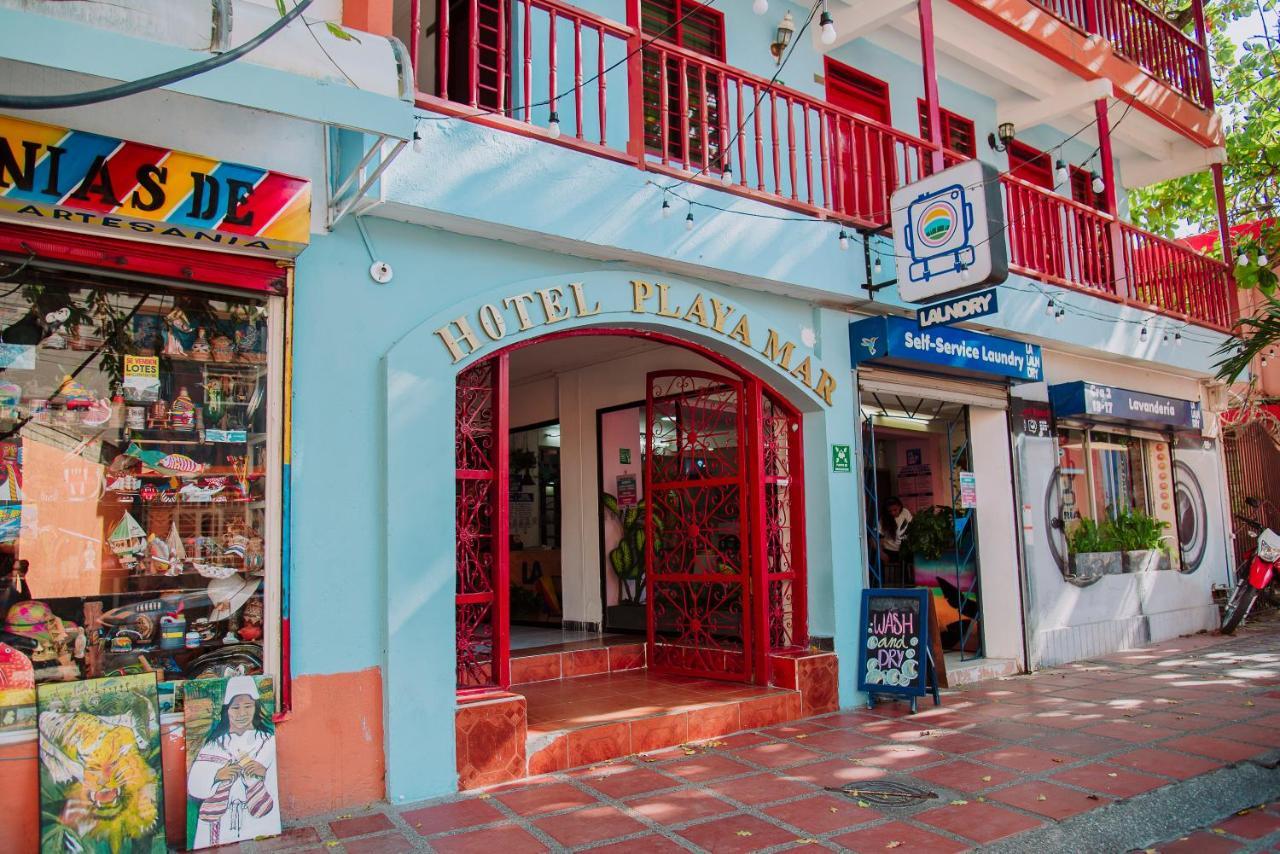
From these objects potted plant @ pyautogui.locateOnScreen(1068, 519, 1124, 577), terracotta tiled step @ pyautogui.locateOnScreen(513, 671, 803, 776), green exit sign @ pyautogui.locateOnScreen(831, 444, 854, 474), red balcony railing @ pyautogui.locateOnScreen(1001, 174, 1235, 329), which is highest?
red balcony railing @ pyautogui.locateOnScreen(1001, 174, 1235, 329)

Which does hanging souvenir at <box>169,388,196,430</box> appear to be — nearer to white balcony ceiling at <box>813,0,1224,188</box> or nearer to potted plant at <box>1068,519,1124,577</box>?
white balcony ceiling at <box>813,0,1224,188</box>

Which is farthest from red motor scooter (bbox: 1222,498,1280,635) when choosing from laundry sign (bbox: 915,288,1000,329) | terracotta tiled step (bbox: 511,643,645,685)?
terracotta tiled step (bbox: 511,643,645,685)

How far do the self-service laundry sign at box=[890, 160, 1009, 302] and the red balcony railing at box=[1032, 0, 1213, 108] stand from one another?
3.92 meters

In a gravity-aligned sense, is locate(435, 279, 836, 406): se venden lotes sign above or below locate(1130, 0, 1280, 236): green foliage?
below

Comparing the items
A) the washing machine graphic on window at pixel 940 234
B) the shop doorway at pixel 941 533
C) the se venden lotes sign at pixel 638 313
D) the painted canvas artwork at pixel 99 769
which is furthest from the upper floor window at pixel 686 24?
the painted canvas artwork at pixel 99 769

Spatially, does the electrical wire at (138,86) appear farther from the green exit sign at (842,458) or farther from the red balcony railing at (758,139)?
the green exit sign at (842,458)

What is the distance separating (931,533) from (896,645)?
2.64 m

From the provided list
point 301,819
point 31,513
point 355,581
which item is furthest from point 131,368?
point 301,819

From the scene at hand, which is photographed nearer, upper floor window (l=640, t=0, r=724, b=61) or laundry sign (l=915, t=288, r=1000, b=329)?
laundry sign (l=915, t=288, r=1000, b=329)

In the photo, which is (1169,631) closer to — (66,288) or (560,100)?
(560,100)

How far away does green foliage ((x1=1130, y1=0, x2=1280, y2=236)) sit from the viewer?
1123 cm

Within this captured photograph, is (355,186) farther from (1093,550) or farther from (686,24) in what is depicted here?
(1093,550)

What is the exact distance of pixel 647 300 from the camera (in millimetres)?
6398

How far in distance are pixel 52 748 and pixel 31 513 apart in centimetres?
108
